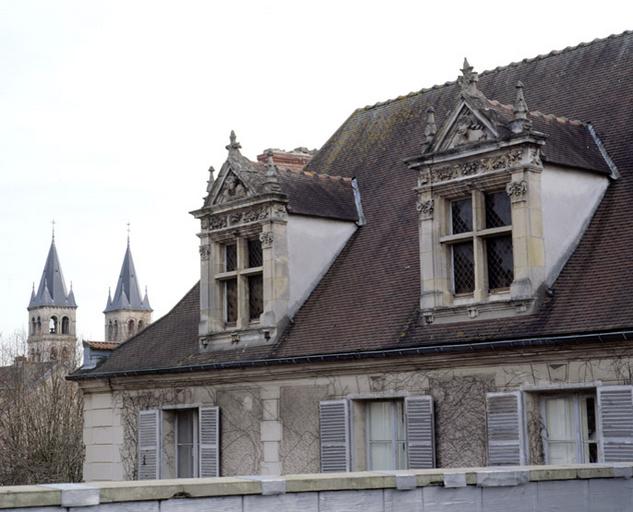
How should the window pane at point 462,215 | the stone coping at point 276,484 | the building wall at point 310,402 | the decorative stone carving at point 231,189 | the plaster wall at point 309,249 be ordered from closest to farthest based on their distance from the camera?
the stone coping at point 276,484, the building wall at point 310,402, the window pane at point 462,215, the plaster wall at point 309,249, the decorative stone carving at point 231,189

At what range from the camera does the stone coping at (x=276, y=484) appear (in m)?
7.49

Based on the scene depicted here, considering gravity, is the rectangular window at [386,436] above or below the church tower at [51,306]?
below

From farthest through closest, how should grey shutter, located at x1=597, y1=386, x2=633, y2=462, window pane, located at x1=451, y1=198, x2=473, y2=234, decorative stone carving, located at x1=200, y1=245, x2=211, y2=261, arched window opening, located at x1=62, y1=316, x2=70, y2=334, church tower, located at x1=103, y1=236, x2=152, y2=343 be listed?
arched window opening, located at x1=62, y1=316, x2=70, y2=334
church tower, located at x1=103, y1=236, x2=152, y2=343
decorative stone carving, located at x1=200, y1=245, x2=211, y2=261
window pane, located at x1=451, y1=198, x2=473, y2=234
grey shutter, located at x1=597, y1=386, x2=633, y2=462

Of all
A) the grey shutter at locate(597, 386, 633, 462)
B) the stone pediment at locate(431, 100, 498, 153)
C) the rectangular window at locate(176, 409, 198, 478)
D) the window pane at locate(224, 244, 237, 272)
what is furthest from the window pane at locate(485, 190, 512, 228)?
the rectangular window at locate(176, 409, 198, 478)

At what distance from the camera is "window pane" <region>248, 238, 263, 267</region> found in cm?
1832

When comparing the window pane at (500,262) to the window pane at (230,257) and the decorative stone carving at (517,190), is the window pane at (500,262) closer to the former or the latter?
the decorative stone carving at (517,190)

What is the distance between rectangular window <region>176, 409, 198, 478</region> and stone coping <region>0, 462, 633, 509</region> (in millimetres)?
9237

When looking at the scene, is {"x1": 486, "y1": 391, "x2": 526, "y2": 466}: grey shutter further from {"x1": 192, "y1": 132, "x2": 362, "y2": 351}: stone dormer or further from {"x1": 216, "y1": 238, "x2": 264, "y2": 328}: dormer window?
{"x1": 216, "y1": 238, "x2": 264, "y2": 328}: dormer window

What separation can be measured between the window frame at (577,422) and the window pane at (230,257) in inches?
247

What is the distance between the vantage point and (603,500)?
10.5 m

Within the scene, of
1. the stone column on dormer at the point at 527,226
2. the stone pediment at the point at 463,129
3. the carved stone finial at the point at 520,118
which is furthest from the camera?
the stone pediment at the point at 463,129

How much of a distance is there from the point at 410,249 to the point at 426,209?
4.83 feet

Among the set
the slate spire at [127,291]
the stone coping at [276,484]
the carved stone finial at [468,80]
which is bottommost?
the stone coping at [276,484]

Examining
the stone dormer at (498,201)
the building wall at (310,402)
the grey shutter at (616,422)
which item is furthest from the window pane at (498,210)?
the grey shutter at (616,422)
